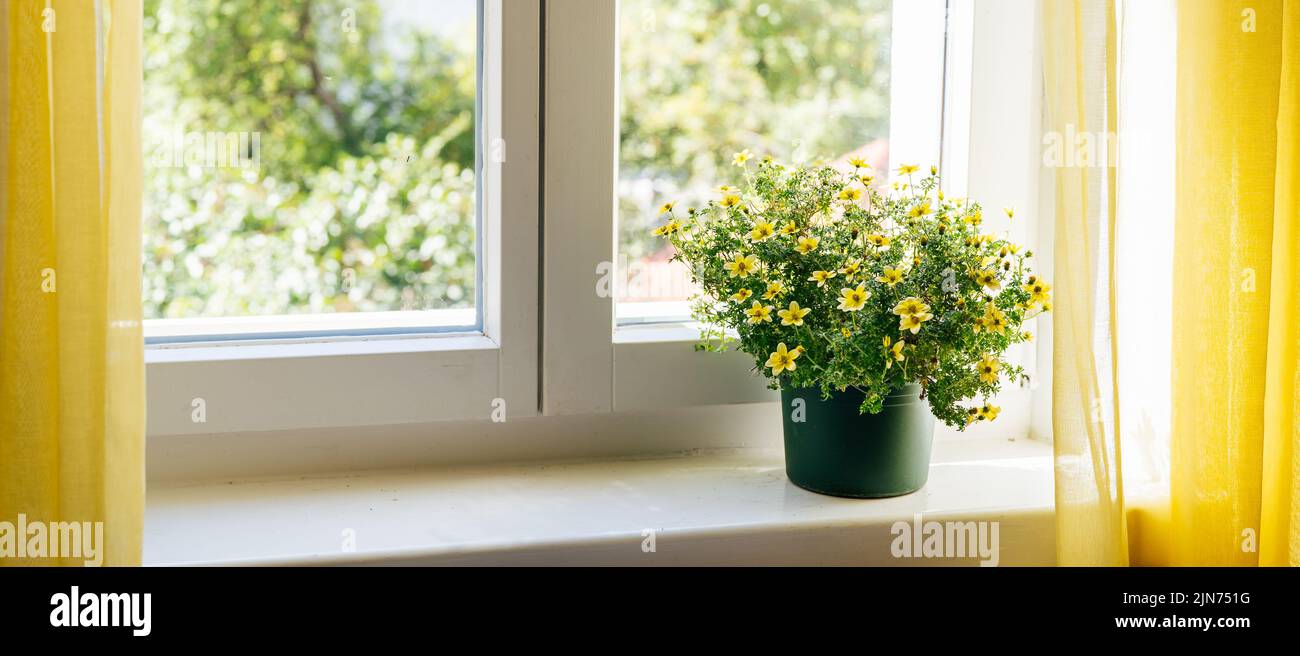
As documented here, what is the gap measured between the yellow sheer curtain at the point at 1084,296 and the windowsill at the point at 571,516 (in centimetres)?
15

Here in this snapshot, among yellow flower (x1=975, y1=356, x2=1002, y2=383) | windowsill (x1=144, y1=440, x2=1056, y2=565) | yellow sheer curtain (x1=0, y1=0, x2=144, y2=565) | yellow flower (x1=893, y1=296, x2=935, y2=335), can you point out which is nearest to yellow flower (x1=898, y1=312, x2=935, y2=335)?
yellow flower (x1=893, y1=296, x2=935, y2=335)

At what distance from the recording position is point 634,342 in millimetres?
1404

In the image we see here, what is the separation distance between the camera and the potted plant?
1.22m

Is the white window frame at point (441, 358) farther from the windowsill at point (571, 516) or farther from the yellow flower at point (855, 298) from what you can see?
the yellow flower at point (855, 298)

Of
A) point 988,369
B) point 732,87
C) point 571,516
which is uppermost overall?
point 732,87

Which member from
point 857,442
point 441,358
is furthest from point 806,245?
point 441,358

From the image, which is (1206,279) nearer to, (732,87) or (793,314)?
(793,314)

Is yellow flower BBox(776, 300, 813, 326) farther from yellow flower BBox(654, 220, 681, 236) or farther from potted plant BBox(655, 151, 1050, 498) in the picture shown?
yellow flower BBox(654, 220, 681, 236)

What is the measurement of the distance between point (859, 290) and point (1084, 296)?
232mm

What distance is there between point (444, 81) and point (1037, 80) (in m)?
0.77

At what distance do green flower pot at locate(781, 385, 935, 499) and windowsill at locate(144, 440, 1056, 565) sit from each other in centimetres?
2

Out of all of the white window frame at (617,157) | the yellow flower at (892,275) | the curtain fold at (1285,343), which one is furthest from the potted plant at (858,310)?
the curtain fold at (1285,343)

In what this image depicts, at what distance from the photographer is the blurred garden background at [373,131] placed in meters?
1.30

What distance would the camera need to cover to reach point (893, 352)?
120 centimetres
